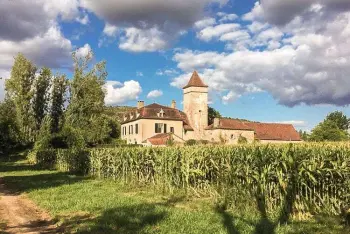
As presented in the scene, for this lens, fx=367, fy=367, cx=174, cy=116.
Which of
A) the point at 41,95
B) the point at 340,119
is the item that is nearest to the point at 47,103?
the point at 41,95

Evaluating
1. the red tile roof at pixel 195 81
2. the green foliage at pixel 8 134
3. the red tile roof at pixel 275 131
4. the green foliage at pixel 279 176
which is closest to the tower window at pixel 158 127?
the red tile roof at pixel 195 81

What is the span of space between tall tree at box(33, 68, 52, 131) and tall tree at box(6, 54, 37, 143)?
0.70 m

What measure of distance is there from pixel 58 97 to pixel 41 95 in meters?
2.63

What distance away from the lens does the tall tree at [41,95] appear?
170ft

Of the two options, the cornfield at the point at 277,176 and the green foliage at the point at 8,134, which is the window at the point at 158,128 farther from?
the cornfield at the point at 277,176

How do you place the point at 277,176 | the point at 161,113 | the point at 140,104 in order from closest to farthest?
the point at 277,176, the point at 161,113, the point at 140,104

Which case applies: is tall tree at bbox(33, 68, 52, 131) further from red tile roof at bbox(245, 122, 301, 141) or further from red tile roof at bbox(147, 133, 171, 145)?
red tile roof at bbox(245, 122, 301, 141)

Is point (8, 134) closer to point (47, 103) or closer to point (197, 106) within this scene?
point (47, 103)

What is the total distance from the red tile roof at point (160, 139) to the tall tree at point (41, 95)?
1746 centimetres

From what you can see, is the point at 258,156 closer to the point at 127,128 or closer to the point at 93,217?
the point at 93,217

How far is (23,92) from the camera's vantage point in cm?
5241

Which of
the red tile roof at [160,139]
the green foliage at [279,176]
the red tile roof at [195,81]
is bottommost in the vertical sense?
the green foliage at [279,176]

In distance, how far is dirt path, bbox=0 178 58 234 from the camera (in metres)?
9.69

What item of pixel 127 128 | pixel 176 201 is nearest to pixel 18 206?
pixel 176 201
